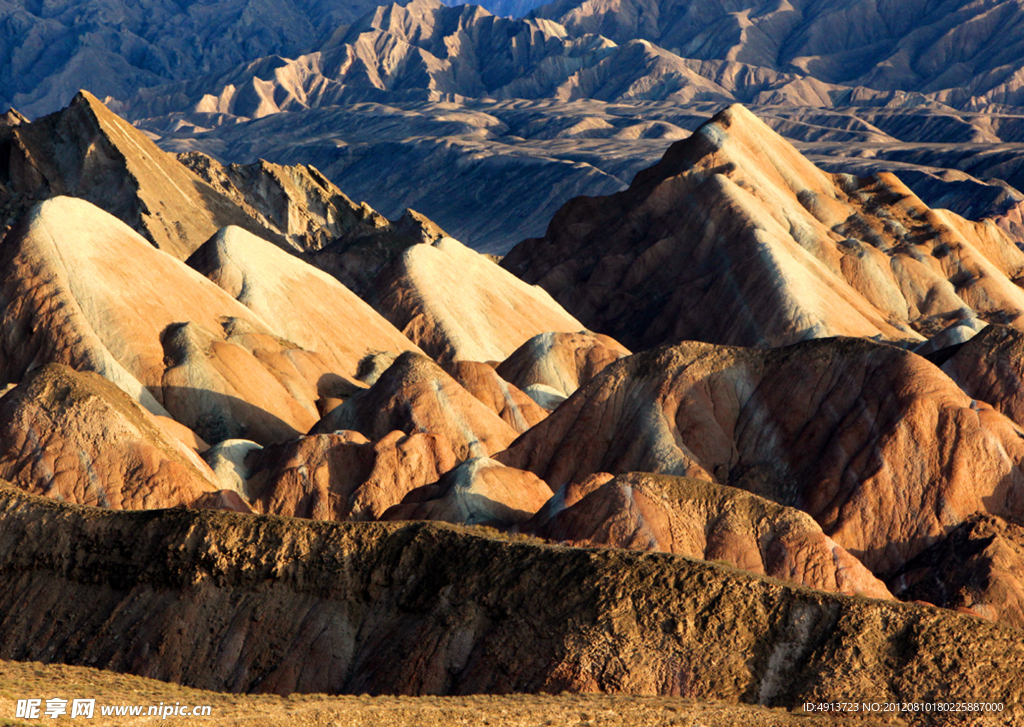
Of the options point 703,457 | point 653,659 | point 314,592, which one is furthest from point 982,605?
point 314,592

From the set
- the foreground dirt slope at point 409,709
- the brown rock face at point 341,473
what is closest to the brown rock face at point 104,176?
the brown rock face at point 341,473

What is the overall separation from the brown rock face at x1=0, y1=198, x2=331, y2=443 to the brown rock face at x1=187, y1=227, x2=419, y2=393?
540 centimetres

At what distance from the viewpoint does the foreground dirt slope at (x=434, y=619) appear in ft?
74.0

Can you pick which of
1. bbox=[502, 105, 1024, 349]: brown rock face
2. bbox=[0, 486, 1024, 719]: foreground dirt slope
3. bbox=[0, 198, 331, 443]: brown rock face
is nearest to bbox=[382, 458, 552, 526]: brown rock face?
bbox=[0, 486, 1024, 719]: foreground dirt slope

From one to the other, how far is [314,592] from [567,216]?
8826 centimetres

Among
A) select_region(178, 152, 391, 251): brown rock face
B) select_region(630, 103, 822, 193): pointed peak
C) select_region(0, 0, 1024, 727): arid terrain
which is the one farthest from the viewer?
select_region(178, 152, 391, 251): brown rock face

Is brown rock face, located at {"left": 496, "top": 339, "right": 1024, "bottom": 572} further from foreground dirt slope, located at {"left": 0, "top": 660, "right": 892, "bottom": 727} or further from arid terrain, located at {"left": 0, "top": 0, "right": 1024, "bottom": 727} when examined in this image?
foreground dirt slope, located at {"left": 0, "top": 660, "right": 892, "bottom": 727}

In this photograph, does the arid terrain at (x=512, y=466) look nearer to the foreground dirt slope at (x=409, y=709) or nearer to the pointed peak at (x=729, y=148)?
the foreground dirt slope at (x=409, y=709)

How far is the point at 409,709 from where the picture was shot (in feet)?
69.6

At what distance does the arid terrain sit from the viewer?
23109 mm

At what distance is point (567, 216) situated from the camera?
368ft

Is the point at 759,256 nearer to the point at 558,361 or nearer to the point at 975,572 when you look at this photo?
the point at 558,361

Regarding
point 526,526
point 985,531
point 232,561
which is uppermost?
point 232,561

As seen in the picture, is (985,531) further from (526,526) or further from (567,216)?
(567,216)
